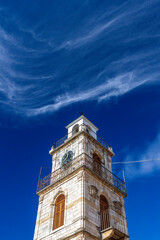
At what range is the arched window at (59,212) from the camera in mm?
20608

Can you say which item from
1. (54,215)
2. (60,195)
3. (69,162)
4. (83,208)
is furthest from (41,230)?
(69,162)

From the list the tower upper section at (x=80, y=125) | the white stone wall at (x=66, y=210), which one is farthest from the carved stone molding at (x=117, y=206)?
the tower upper section at (x=80, y=125)

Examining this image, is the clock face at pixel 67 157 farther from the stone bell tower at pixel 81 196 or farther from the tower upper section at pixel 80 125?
the tower upper section at pixel 80 125

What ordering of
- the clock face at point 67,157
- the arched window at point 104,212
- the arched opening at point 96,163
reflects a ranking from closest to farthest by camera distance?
1. the arched window at point 104,212
2. the arched opening at point 96,163
3. the clock face at point 67,157

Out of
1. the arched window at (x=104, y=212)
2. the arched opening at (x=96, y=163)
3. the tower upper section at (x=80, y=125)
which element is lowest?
the arched window at (x=104, y=212)

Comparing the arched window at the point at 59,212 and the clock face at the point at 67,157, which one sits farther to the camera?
the clock face at the point at 67,157

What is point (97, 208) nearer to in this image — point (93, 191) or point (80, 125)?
point (93, 191)

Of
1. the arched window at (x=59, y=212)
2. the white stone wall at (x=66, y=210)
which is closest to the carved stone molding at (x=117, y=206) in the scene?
the white stone wall at (x=66, y=210)

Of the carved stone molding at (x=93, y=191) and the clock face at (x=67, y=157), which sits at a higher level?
the clock face at (x=67, y=157)

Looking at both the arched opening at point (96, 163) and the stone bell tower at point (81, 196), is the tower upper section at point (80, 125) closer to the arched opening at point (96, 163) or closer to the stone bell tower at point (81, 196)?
the stone bell tower at point (81, 196)

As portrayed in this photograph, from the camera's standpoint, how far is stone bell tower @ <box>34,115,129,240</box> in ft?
62.1

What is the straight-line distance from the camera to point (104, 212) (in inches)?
821

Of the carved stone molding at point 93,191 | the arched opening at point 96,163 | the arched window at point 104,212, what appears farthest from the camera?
the arched opening at point 96,163

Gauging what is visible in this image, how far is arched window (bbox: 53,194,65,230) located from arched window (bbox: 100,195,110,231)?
10.3 feet
